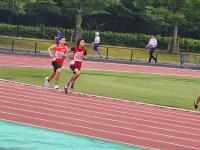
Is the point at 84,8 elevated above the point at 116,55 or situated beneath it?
elevated above

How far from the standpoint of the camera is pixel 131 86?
24.0 meters

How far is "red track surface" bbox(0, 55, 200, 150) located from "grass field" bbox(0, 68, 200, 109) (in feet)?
7.04

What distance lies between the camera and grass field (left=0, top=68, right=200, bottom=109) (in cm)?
1961

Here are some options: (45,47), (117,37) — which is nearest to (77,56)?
(45,47)

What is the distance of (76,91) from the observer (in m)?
19.8

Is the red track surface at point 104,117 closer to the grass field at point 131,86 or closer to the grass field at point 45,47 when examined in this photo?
the grass field at point 131,86

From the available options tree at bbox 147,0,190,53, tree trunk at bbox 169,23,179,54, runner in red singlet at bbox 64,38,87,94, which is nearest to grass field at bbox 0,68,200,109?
runner in red singlet at bbox 64,38,87,94

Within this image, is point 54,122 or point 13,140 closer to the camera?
point 13,140

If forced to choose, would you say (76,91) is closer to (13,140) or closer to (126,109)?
(126,109)

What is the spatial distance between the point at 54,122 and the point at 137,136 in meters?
1.90

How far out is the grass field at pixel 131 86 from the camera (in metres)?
19.6

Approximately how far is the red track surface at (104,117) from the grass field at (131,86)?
2146 millimetres

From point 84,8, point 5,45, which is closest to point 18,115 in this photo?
point 5,45

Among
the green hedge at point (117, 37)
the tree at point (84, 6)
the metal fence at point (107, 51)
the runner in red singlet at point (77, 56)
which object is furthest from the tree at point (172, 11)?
the runner in red singlet at point (77, 56)
